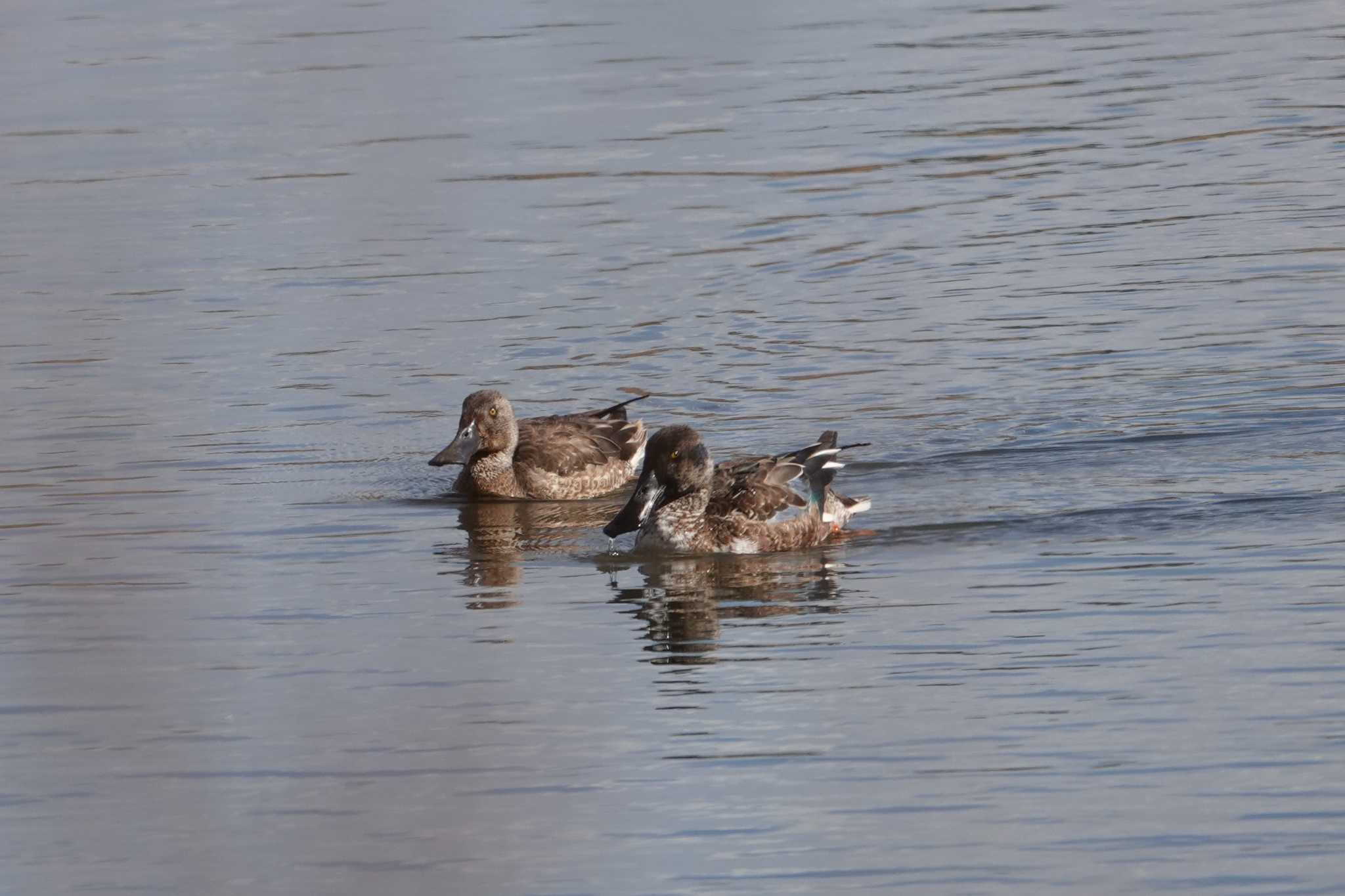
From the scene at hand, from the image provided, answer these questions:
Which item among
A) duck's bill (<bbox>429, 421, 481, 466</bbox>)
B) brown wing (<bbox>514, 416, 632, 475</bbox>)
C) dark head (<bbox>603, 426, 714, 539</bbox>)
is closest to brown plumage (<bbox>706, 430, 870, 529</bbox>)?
dark head (<bbox>603, 426, 714, 539</bbox>)

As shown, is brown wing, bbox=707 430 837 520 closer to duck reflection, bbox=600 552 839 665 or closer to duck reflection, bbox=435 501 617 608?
duck reflection, bbox=600 552 839 665

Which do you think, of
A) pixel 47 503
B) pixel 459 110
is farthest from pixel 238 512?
pixel 459 110

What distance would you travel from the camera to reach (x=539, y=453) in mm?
14688

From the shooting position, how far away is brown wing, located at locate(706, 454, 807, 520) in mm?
12656

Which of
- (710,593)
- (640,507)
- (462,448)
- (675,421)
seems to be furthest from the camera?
(675,421)

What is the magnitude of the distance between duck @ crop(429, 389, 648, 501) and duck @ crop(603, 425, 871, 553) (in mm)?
1584

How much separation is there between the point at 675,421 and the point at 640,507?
2846 mm

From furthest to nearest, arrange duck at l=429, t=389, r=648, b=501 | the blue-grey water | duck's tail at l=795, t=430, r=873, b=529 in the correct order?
duck at l=429, t=389, r=648, b=501 → duck's tail at l=795, t=430, r=873, b=529 → the blue-grey water

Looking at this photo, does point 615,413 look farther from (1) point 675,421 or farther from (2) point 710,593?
(2) point 710,593

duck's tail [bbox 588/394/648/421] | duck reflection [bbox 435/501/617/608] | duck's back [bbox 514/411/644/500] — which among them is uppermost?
duck's tail [bbox 588/394/648/421]

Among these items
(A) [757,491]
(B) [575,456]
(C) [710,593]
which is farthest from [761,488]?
(B) [575,456]

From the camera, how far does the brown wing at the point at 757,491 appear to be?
12656 millimetres

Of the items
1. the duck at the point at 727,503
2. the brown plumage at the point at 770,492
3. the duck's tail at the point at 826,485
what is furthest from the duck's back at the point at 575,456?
the duck's tail at the point at 826,485

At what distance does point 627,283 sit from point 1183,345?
5046 millimetres
